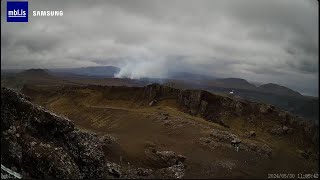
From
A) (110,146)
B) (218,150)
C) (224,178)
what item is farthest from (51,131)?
(218,150)

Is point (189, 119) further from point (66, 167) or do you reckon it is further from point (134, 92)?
point (66, 167)

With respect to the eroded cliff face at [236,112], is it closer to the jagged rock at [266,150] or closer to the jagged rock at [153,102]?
Result: the jagged rock at [153,102]

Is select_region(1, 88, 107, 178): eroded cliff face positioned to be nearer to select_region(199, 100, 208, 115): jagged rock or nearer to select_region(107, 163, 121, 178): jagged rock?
select_region(107, 163, 121, 178): jagged rock

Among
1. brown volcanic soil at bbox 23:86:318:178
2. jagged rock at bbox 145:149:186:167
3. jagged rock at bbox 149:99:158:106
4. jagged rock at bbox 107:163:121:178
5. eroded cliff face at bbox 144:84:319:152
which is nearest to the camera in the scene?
jagged rock at bbox 107:163:121:178

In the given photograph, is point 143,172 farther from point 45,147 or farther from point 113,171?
point 45,147

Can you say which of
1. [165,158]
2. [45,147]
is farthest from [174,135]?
[45,147]

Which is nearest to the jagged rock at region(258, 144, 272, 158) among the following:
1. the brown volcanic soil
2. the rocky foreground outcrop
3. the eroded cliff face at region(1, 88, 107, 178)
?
the brown volcanic soil

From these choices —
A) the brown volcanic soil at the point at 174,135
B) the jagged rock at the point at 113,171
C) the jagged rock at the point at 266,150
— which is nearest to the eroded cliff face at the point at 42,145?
the jagged rock at the point at 113,171
